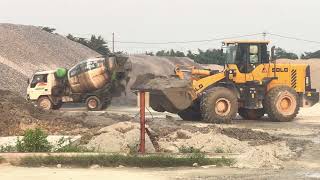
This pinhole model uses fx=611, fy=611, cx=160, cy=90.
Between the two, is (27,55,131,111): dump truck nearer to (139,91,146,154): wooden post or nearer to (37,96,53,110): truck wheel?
(37,96,53,110): truck wheel

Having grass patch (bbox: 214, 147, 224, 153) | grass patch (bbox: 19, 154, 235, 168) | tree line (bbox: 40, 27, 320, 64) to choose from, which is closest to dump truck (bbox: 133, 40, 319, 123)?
grass patch (bbox: 214, 147, 224, 153)

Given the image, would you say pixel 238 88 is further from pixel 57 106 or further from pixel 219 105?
pixel 57 106

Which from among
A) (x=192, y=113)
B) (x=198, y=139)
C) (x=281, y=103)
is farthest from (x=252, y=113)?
(x=198, y=139)

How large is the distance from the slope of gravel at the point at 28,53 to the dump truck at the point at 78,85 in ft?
24.8

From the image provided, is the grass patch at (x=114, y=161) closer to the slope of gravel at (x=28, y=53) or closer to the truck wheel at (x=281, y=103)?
the truck wheel at (x=281, y=103)

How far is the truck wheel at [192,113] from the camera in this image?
23703mm

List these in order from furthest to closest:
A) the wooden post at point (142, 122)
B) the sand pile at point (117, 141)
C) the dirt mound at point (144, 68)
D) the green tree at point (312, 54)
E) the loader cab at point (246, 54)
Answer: the green tree at point (312, 54)
the dirt mound at point (144, 68)
the loader cab at point (246, 54)
the sand pile at point (117, 141)
the wooden post at point (142, 122)

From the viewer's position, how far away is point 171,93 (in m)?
21.7

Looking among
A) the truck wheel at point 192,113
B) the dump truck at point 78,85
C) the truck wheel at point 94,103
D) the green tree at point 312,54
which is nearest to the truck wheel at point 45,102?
the dump truck at point 78,85

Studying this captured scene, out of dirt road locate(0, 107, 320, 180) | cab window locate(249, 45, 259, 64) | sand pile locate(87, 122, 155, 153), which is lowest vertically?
dirt road locate(0, 107, 320, 180)

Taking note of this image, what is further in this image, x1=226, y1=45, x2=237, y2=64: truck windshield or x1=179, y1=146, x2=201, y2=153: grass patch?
x1=226, y1=45, x2=237, y2=64: truck windshield

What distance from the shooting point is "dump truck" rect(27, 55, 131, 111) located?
3219cm

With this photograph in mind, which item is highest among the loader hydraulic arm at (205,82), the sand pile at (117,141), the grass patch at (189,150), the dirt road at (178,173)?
the loader hydraulic arm at (205,82)

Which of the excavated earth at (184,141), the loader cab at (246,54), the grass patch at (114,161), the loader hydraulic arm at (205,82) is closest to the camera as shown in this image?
the grass patch at (114,161)
